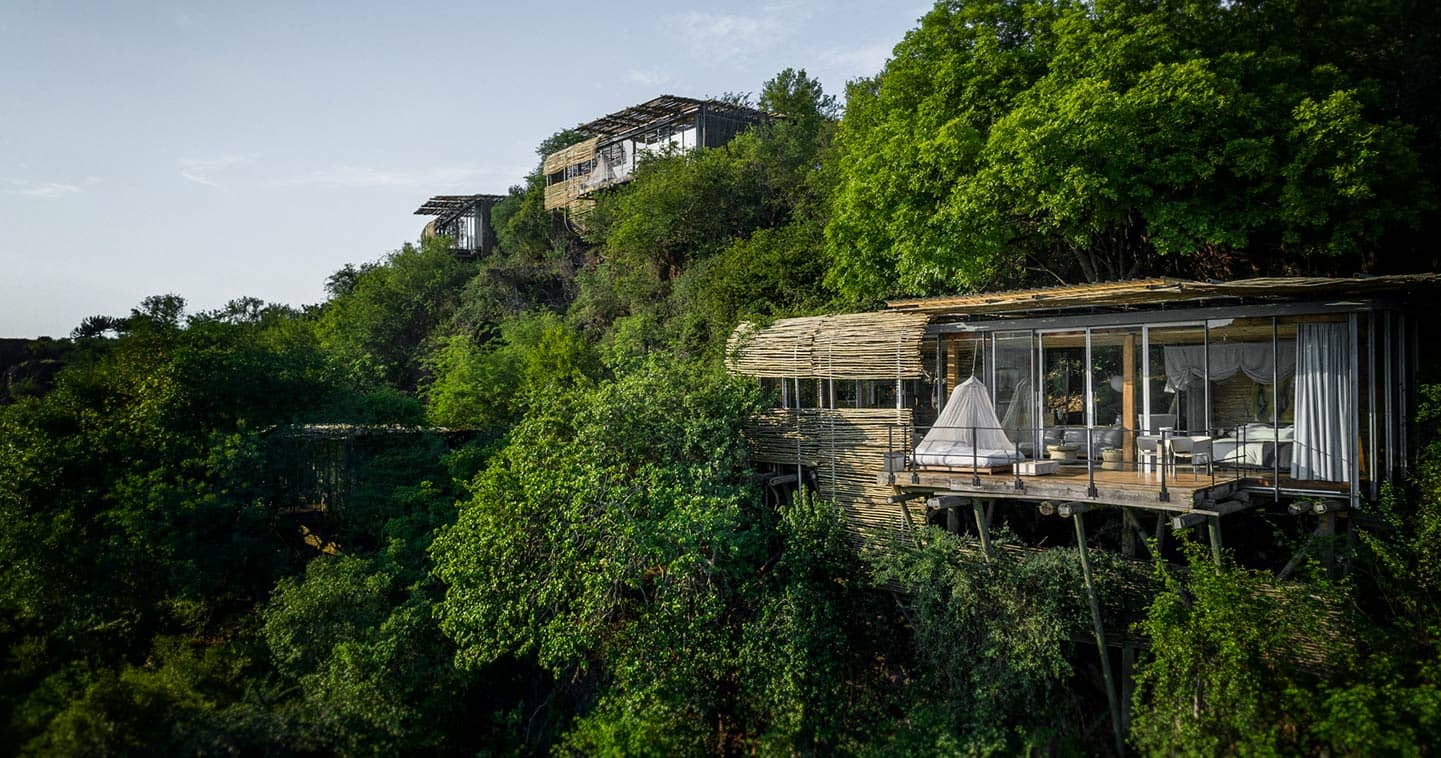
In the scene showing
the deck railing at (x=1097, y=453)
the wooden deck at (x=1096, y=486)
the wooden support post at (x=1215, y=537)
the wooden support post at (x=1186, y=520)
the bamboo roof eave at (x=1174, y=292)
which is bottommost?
the wooden support post at (x=1215, y=537)

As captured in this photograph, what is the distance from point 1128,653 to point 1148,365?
4.18 metres

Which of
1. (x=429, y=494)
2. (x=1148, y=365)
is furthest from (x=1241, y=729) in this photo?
(x=429, y=494)

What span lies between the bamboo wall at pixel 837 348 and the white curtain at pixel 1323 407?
521 cm

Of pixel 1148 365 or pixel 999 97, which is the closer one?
pixel 1148 365

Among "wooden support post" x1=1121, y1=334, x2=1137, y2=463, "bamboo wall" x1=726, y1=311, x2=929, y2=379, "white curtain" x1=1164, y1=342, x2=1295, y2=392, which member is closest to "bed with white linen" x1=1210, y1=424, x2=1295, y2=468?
"white curtain" x1=1164, y1=342, x2=1295, y2=392

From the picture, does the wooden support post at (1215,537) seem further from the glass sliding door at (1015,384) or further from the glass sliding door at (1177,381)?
the glass sliding door at (1015,384)

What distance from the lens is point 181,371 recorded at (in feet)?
56.4

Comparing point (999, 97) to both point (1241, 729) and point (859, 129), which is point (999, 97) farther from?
point (1241, 729)

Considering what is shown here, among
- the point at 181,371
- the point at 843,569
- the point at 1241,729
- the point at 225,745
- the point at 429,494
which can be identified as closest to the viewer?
the point at 1241,729

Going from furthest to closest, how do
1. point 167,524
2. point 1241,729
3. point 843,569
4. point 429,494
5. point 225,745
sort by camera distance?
point 429,494 < point 167,524 < point 843,569 < point 225,745 < point 1241,729

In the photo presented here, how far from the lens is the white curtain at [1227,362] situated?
12609 millimetres

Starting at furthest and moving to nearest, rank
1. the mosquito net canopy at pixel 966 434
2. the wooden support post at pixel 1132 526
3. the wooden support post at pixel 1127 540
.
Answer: the mosquito net canopy at pixel 966 434 → the wooden support post at pixel 1127 540 → the wooden support post at pixel 1132 526

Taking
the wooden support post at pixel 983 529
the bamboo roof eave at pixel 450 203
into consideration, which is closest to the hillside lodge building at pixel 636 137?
the bamboo roof eave at pixel 450 203

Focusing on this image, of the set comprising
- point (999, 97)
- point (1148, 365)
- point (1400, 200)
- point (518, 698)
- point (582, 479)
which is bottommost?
point (518, 698)
